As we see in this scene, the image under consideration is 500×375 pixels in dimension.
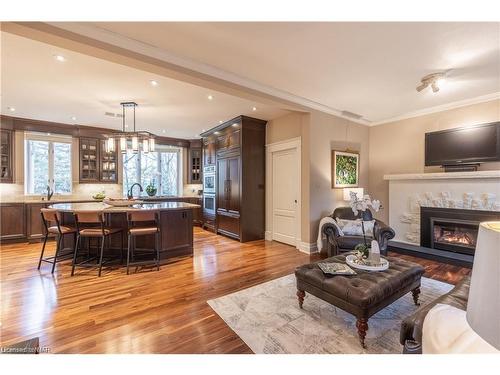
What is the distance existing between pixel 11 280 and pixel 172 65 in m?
3.58

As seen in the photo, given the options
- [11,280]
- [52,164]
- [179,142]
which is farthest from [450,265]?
[52,164]

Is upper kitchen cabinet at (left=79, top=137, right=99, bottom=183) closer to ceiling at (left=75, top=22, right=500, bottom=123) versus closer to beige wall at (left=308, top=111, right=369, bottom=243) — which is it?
ceiling at (left=75, top=22, right=500, bottom=123)

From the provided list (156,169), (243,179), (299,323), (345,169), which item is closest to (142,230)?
(243,179)

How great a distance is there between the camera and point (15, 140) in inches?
207

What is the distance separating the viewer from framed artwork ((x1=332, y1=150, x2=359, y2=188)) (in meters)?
4.74

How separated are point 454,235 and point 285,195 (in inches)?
125

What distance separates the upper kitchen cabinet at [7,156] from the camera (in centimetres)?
509

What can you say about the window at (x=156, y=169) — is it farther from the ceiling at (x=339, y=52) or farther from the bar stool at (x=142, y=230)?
the ceiling at (x=339, y=52)

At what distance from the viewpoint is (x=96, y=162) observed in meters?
6.24

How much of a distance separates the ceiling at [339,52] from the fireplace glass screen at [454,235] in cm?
227

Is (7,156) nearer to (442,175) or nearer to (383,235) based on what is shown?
(383,235)

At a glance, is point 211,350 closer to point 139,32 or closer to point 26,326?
point 26,326

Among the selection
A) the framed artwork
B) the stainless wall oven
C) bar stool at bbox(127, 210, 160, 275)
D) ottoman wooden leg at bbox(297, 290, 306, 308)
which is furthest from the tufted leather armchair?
the stainless wall oven

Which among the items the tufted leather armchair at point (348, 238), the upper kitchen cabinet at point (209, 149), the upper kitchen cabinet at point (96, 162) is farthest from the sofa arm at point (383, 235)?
the upper kitchen cabinet at point (96, 162)
